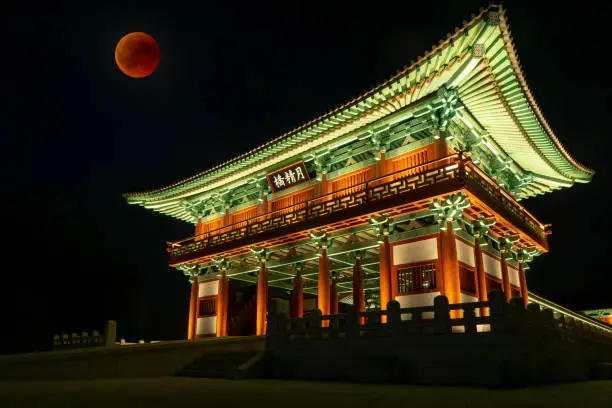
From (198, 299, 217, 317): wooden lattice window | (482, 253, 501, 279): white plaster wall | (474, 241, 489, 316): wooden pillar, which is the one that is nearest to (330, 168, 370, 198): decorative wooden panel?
(474, 241, 489, 316): wooden pillar

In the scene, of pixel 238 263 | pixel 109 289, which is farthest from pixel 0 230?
pixel 238 263

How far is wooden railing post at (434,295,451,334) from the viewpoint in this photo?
429 inches

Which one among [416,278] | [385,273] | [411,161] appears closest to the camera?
[416,278]

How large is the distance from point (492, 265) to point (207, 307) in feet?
48.2

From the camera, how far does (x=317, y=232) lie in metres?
19.9

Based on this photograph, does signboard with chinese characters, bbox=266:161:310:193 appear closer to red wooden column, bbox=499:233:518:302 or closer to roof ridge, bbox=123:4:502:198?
roof ridge, bbox=123:4:502:198

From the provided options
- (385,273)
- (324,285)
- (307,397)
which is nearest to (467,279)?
(385,273)

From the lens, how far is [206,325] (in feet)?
82.3

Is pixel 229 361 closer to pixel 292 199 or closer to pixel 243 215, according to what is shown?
pixel 292 199

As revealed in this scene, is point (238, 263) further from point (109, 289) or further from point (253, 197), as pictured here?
point (109, 289)

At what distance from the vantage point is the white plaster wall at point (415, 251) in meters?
16.7

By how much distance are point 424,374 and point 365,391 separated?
7.22 ft

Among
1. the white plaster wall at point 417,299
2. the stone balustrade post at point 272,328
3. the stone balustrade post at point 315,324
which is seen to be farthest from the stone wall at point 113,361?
the white plaster wall at point 417,299

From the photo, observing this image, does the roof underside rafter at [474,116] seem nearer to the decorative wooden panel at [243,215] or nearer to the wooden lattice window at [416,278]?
the decorative wooden panel at [243,215]
